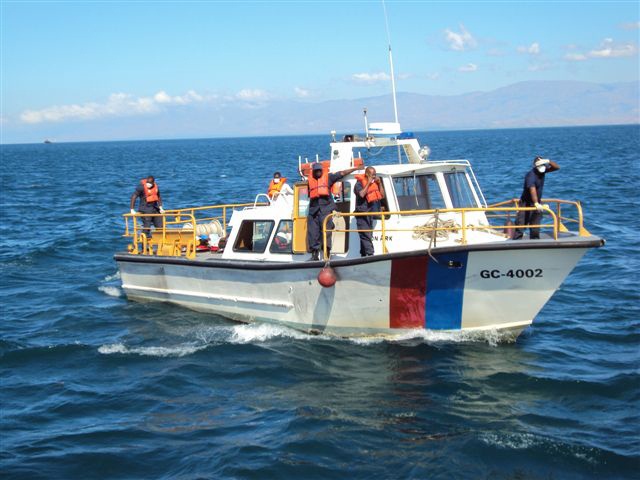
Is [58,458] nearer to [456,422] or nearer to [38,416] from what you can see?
[38,416]

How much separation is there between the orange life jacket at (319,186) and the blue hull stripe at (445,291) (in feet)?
6.88

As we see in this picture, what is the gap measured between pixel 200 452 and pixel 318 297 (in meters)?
3.99

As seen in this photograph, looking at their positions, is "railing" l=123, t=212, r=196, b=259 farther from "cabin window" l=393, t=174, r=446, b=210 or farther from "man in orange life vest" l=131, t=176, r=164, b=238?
"cabin window" l=393, t=174, r=446, b=210

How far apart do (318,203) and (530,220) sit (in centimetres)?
322

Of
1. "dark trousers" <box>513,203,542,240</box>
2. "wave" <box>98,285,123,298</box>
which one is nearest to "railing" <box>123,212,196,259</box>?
"wave" <box>98,285,123,298</box>

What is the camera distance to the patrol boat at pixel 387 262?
11.0m

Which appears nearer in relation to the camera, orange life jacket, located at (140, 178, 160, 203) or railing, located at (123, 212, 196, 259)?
railing, located at (123, 212, 196, 259)

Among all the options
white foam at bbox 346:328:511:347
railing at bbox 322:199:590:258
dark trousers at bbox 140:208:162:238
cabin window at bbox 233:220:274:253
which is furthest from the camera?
dark trousers at bbox 140:208:162:238

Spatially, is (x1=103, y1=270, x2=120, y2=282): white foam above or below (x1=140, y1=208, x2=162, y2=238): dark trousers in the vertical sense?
below

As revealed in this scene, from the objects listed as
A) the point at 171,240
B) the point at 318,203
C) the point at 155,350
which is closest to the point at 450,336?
the point at 318,203

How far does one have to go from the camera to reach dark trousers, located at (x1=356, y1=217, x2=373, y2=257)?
1181 centimetres

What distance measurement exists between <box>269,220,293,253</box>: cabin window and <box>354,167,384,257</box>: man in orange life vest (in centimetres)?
148

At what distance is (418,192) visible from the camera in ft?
41.4

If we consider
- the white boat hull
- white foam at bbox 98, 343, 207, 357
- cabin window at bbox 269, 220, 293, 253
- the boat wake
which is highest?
cabin window at bbox 269, 220, 293, 253
